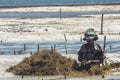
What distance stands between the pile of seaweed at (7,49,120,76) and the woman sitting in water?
142mm

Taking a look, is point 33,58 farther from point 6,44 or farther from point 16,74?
point 6,44

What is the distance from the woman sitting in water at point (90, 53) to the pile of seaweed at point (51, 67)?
0.47 ft

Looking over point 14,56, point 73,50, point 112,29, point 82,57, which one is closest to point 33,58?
point 82,57

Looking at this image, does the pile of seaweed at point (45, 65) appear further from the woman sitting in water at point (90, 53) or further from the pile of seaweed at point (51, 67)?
the woman sitting in water at point (90, 53)

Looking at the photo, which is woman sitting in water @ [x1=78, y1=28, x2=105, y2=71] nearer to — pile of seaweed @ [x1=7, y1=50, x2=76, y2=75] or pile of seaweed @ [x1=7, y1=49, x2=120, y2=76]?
pile of seaweed @ [x1=7, y1=49, x2=120, y2=76]

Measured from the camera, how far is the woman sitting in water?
11.4 meters

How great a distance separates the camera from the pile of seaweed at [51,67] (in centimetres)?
1160

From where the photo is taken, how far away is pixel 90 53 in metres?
11.6

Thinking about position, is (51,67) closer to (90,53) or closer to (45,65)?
(45,65)

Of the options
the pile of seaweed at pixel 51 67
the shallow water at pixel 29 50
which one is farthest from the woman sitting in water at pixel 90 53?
the shallow water at pixel 29 50

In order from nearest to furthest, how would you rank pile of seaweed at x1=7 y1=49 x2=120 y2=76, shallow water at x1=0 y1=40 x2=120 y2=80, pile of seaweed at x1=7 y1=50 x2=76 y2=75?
shallow water at x1=0 y1=40 x2=120 y2=80, pile of seaweed at x1=7 y1=49 x2=120 y2=76, pile of seaweed at x1=7 y1=50 x2=76 y2=75

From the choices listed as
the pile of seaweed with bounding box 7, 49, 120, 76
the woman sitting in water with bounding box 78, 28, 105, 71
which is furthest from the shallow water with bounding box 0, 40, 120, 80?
the woman sitting in water with bounding box 78, 28, 105, 71

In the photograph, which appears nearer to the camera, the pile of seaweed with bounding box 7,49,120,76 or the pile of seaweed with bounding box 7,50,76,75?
the pile of seaweed with bounding box 7,49,120,76

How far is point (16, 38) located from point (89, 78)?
10.3 m
